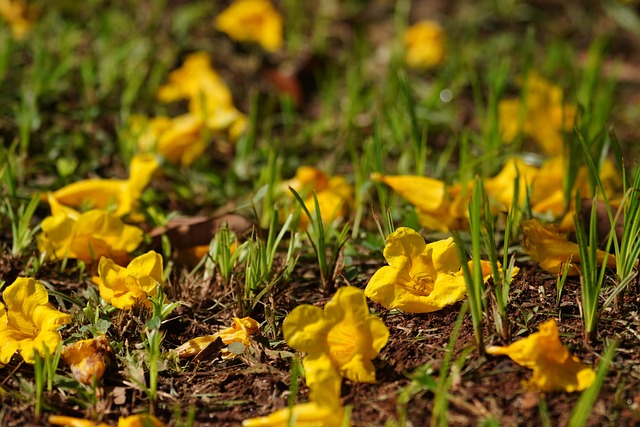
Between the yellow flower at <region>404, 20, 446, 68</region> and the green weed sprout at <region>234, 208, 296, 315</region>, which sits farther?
the yellow flower at <region>404, 20, 446, 68</region>

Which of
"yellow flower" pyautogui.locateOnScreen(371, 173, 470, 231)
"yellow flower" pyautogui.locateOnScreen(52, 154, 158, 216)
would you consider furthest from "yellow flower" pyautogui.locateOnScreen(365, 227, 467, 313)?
"yellow flower" pyautogui.locateOnScreen(52, 154, 158, 216)

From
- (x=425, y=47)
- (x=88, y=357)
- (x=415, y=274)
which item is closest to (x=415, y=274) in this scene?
(x=415, y=274)

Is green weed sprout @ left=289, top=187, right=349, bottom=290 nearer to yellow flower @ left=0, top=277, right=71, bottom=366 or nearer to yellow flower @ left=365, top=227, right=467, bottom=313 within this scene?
yellow flower @ left=365, top=227, right=467, bottom=313

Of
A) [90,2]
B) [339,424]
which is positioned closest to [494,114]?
[339,424]

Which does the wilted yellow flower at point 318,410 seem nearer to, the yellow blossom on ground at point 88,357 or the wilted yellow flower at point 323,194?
the yellow blossom on ground at point 88,357

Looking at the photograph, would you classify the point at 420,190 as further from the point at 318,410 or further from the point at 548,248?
the point at 318,410

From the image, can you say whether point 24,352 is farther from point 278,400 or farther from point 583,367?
point 583,367
